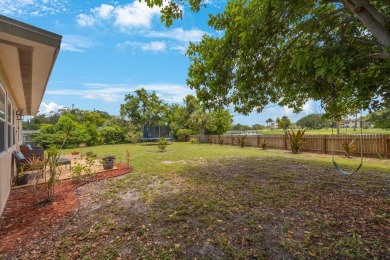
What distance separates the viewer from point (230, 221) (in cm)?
329

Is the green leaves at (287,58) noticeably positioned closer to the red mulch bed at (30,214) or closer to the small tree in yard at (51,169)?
the small tree in yard at (51,169)

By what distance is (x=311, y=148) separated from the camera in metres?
12.5

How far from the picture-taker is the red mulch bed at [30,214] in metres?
2.91

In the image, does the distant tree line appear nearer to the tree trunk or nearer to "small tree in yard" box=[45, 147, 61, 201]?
the tree trunk

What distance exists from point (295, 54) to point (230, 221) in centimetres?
402

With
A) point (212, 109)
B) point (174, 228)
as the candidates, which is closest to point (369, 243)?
point (174, 228)

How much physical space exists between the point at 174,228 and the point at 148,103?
2189 centimetres

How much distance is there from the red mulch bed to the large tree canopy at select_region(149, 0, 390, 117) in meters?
4.16

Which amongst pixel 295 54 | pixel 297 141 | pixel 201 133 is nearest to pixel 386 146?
pixel 297 141

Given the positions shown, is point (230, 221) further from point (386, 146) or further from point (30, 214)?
point (386, 146)

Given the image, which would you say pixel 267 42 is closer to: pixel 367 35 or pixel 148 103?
pixel 367 35

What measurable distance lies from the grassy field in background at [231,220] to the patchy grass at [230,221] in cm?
1

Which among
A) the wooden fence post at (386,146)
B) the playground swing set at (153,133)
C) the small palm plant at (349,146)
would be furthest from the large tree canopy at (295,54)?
the playground swing set at (153,133)

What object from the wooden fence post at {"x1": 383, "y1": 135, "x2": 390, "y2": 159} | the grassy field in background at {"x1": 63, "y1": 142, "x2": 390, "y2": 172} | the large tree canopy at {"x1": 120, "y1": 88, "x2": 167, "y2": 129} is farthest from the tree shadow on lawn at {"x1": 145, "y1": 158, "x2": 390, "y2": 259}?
the large tree canopy at {"x1": 120, "y1": 88, "x2": 167, "y2": 129}
